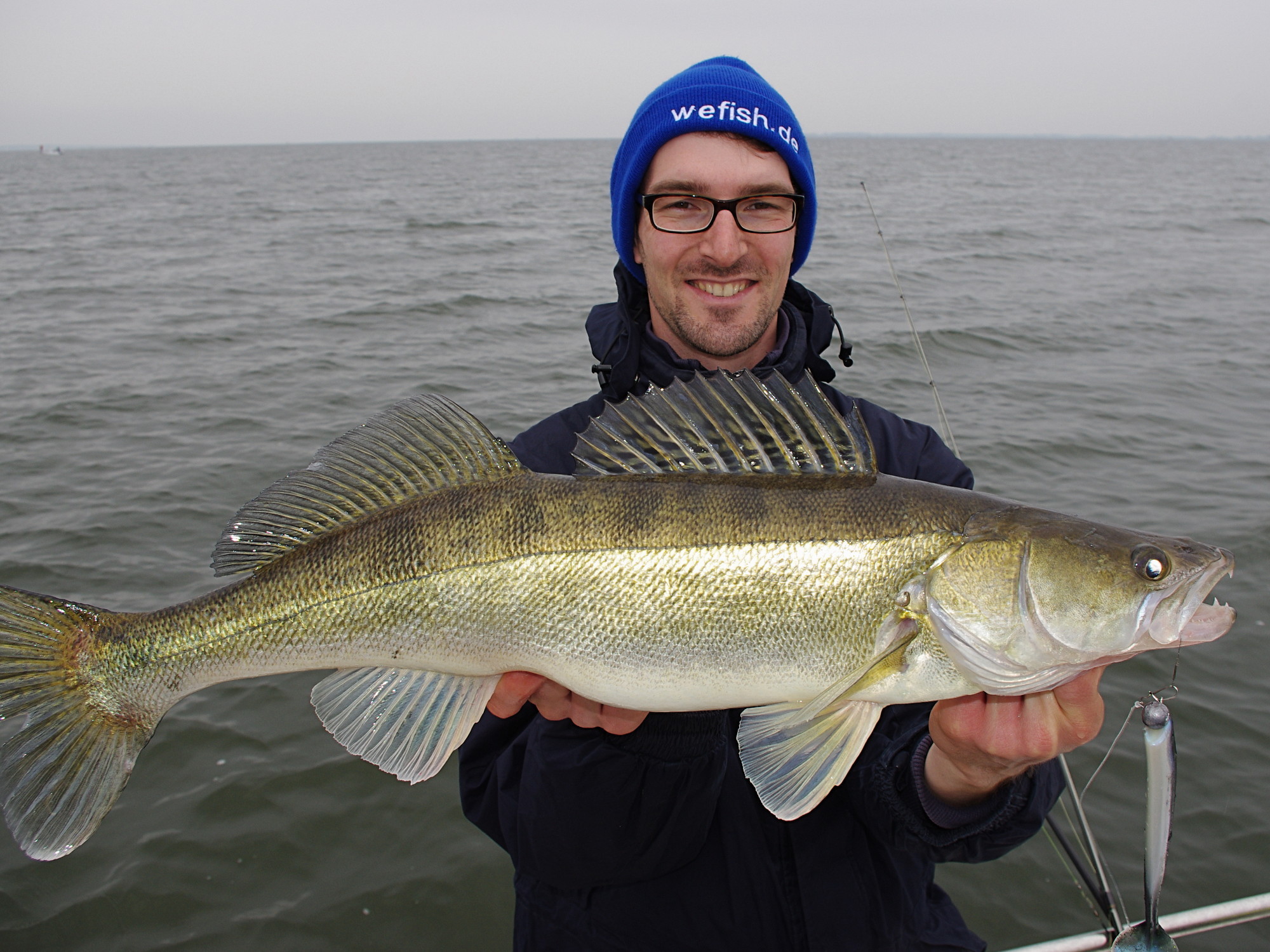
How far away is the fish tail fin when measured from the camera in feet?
6.94

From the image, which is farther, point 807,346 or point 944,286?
point 944,286

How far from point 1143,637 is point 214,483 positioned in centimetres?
815

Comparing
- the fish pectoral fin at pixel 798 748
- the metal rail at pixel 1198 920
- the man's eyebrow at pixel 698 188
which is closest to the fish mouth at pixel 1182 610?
the fish pectoral fin at pixel 798 748

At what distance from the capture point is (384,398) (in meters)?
10.5

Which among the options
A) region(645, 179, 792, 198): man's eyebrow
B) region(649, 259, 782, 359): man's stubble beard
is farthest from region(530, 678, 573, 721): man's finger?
region(645, 179, 792, 198): man's eyebrow

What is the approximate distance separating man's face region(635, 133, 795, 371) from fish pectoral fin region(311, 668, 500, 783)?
67.8 inches

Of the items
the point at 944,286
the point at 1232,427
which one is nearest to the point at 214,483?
the point at 1232,427

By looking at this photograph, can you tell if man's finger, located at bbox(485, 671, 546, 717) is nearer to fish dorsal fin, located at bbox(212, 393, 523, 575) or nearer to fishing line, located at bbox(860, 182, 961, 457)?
fish dorsal fin, located at bbox(212, 393, 523, 575)

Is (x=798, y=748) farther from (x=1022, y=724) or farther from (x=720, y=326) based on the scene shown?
(x=720, y=326)

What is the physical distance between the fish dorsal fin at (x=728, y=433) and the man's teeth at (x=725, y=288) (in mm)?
1083

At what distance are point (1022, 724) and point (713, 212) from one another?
2184 millimetres

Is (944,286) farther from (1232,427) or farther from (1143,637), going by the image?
(1143,637)

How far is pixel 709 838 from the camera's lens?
2.55 metres

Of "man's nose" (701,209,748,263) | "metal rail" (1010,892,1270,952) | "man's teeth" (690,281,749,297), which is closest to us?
"metal rail" (1010,892,1270,952)
